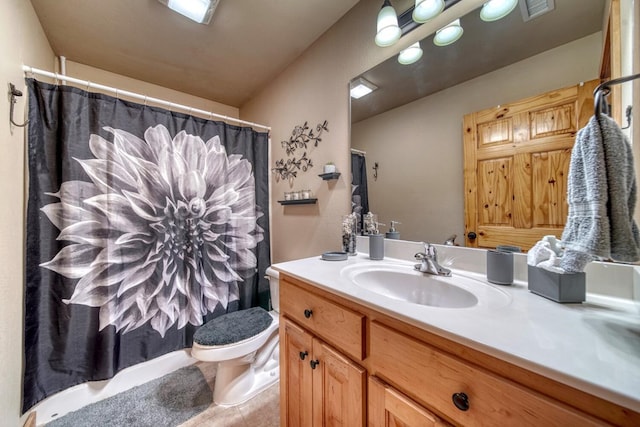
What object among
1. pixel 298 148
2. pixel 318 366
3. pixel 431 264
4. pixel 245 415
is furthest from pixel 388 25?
pixel 245 415

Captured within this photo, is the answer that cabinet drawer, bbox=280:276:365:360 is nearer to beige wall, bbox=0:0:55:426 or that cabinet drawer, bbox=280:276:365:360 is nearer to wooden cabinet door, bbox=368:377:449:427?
wooden cabinet door, bbox=368:377:449:427

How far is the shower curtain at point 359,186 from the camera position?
1.34 m

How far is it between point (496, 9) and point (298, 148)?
1256 mm

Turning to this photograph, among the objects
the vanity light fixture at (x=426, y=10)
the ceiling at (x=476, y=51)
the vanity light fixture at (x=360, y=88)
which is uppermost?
the vanity light fixture at (x=426, y=10)

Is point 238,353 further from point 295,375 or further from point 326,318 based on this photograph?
point 326,318

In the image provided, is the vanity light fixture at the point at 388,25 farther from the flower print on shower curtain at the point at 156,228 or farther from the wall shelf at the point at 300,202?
the flower print on shower curtain at the point at 156,228

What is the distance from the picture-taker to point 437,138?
1.04 metres

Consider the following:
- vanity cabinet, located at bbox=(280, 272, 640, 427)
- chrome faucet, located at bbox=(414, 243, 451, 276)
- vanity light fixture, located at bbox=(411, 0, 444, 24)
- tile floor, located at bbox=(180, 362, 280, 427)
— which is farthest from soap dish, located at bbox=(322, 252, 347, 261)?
vanity light fixture, located at bbox=(411, 0, 444, 24)

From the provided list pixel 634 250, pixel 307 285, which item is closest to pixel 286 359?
pixel 307 285

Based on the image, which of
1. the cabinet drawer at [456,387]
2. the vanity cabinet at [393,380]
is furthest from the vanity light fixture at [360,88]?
the cabinet drawer at [456,387]

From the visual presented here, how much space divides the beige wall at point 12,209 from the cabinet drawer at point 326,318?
114 centimetres

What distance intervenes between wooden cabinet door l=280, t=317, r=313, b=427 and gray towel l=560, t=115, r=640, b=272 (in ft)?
2.72

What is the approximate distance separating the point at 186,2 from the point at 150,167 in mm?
984

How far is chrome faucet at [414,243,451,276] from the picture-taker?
887 mm
